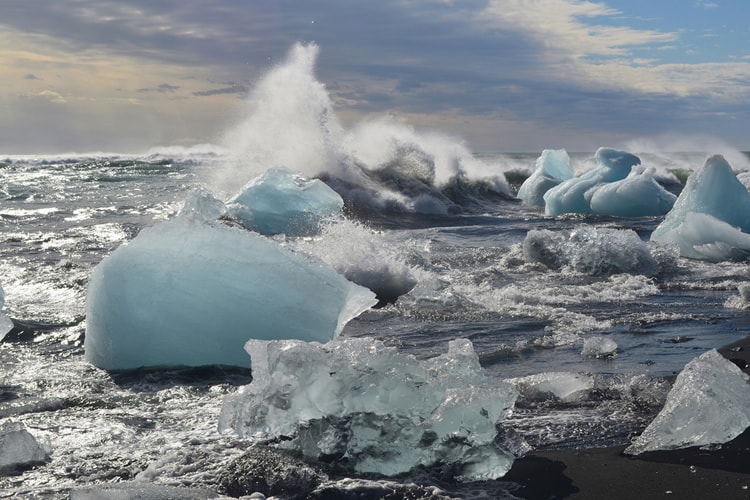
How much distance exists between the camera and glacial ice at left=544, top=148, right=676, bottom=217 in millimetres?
17047

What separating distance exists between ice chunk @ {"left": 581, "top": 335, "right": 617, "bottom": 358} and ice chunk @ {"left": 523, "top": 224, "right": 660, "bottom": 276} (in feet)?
12.0

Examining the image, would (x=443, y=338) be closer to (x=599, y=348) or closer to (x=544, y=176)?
(x=599, y=348)

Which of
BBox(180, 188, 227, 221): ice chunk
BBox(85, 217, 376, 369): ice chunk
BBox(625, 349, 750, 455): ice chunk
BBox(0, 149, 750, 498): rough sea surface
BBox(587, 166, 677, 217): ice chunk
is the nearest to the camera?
BBox(625, 349, 750, 455): ice chunk

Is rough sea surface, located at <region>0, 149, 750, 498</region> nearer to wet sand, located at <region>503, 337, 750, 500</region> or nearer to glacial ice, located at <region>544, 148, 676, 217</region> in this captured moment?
wet sand, located at <region>503, 337, 750, 500</region>

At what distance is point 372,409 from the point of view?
11.1 feet

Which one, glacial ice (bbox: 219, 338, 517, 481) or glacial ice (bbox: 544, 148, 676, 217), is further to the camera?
glacial ice (bbox: 544, 148, 676, 217)

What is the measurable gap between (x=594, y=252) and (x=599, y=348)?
3.93m

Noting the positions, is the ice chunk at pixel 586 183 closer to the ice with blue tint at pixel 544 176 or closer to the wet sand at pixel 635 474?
the ice with blue tint at pixel 544 176

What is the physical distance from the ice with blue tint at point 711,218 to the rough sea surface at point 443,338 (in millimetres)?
609

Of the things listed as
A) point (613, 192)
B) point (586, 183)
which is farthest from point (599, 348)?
point (586, 183)

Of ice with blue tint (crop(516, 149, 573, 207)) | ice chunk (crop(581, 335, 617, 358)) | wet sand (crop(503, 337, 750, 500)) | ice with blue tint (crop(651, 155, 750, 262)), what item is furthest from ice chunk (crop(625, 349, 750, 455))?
ice with blue tint (crop(516, 149, 573, 207))

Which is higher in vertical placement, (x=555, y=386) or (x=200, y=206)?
(x=200, y=206)

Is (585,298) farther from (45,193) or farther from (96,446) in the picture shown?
(45,193)

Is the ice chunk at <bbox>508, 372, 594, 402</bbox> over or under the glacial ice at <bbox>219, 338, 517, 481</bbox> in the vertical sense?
under
